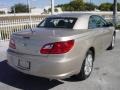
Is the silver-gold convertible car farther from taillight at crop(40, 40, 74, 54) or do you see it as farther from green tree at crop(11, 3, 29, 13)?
green tree at crop(11, 3, 29, 13)

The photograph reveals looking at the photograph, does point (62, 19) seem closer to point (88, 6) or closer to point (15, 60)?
point (15, 60)

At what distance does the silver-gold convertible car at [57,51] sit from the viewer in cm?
427

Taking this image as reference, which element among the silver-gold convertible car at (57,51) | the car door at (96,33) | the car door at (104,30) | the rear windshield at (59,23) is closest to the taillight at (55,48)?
the silver-gold convertible car at (57,51)

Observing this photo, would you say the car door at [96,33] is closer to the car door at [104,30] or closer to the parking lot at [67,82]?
the car door at [104,30]

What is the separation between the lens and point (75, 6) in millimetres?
69000

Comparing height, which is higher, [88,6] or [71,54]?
[88,6]

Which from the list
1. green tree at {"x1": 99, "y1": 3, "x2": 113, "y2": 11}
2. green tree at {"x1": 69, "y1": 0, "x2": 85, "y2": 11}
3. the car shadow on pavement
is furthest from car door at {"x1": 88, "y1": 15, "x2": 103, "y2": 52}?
green tree at {"x1": 99, "y1": 3, "x2": 113, "y2": 11}

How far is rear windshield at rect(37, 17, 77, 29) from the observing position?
5355mm

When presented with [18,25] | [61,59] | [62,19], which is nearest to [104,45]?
[62,19]

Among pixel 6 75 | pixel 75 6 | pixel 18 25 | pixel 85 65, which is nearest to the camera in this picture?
pixel 85 65

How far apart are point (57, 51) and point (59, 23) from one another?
147cm

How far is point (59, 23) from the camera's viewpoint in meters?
5.59

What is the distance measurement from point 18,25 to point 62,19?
6625 mm

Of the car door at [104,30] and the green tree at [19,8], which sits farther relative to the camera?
the green tree at [19,8]
